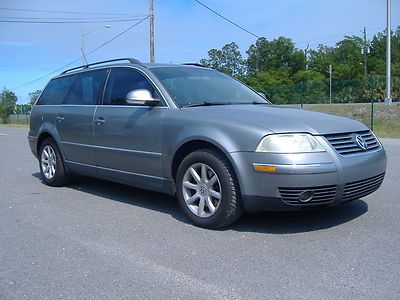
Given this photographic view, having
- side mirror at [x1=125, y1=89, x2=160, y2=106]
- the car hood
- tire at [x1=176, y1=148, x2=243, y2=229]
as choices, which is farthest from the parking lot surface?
side mirror at [x1=125, y1=89, x2=160, y2=106]

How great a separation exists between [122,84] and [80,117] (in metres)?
0.81

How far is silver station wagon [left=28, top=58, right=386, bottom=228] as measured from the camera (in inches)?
157

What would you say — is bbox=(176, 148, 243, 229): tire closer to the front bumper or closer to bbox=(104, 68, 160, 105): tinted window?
the front bumper

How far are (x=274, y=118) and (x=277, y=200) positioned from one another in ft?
2.51

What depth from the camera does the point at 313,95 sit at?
27547 mm

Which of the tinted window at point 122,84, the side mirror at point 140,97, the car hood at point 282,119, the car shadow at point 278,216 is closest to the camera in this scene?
the car hood at point 282,119

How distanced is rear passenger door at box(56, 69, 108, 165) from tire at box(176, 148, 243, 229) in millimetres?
1719

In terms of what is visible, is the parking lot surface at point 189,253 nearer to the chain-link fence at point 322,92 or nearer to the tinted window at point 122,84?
the tinted window at point 122,84

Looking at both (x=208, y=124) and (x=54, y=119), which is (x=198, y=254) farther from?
(x=54, y=119)

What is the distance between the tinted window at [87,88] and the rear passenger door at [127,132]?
0.64 ft

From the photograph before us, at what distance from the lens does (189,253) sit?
380 centimetres

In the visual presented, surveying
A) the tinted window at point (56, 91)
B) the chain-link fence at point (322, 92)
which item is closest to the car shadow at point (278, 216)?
the tinted window at point (56, 91)

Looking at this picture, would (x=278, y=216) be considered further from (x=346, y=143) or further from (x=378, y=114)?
(x=378, y=114)

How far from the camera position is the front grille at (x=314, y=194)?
394 cm
